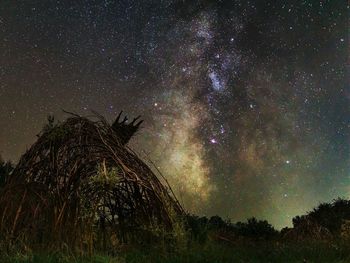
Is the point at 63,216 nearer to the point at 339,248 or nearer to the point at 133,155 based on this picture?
the point at 133,155

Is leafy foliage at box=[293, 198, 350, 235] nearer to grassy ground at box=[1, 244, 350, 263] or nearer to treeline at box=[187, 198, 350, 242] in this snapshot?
treeline at box=[187, 198, 350, 242]

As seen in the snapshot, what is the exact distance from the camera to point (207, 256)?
674cm

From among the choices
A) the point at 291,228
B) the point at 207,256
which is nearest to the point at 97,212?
the point at 207,256

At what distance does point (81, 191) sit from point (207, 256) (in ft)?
7.77

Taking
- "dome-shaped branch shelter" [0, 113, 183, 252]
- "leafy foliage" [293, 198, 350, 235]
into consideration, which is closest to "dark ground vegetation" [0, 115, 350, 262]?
"dome-shaped branch shelter" [0, 113, 183, 252]

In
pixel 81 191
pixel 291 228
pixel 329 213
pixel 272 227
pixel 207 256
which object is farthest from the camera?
pixel 329 213

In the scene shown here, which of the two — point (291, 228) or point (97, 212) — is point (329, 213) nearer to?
point (291, 228)

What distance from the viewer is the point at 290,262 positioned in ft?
22.8

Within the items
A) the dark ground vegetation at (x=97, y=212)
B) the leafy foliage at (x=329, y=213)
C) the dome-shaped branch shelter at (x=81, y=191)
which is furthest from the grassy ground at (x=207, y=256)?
the leafy foliage at (x=329, y=213)

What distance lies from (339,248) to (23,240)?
5.35 meters

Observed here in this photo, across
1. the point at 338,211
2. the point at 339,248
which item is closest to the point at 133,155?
the point at 339,248

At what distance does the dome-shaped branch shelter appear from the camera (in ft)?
23.2

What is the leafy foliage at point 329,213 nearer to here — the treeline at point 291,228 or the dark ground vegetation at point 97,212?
the treeline at point 291,228

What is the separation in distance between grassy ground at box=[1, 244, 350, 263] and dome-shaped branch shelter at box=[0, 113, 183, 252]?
2.49 ft
